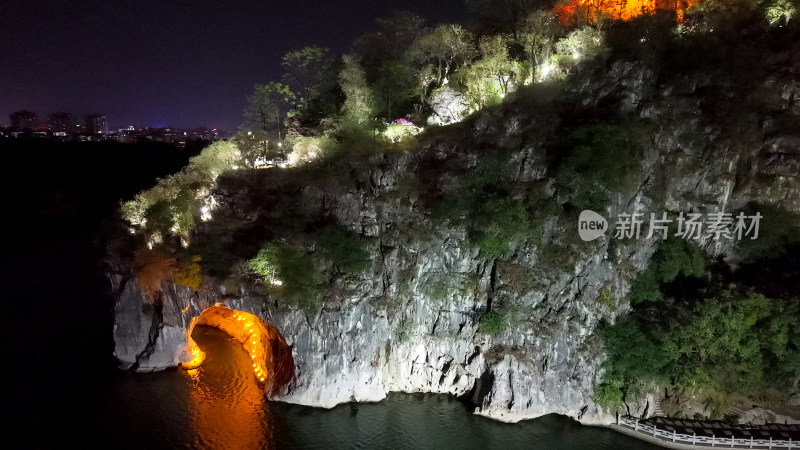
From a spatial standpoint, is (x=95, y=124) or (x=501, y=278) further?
(x=95, y=124)

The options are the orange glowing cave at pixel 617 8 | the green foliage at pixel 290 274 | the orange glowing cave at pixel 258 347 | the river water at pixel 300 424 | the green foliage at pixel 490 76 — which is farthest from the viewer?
the orange glowing cave at pixel 617 8

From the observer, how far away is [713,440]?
73.2ft

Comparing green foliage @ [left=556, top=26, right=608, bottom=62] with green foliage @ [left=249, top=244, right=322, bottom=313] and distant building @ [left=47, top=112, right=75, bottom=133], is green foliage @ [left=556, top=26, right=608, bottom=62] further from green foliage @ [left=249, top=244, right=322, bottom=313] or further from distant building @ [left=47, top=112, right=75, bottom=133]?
distant building @ [left=47, top=112, right=75, bottom=133]

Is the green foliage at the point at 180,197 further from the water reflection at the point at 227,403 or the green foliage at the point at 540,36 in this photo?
the green foliage at the point at 540,36

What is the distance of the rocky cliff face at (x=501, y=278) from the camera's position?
25.0 meters

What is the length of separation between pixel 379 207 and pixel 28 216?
231 feet

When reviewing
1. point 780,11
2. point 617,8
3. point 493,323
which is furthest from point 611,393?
point 617,8

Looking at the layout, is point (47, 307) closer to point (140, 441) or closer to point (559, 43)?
point (140, 441)

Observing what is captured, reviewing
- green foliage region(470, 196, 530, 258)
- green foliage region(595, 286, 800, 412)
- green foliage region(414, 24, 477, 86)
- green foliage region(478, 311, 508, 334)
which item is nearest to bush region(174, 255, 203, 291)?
green foliage region(470, 196, 530, 258)

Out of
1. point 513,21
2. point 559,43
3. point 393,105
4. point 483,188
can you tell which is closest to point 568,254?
point 483,188

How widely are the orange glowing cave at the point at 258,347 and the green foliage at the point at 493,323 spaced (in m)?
11.0

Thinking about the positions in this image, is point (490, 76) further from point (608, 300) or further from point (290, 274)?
point (290, 274)

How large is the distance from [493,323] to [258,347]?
15048mm

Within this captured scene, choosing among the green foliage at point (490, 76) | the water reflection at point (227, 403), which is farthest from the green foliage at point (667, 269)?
the water reflection at point (227, 403)
